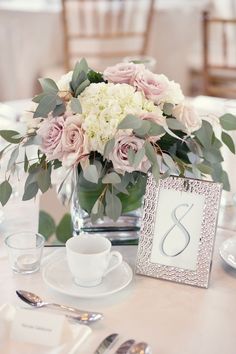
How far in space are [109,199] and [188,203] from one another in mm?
127

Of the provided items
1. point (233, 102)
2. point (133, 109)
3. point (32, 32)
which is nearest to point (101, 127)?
point (133, 109)

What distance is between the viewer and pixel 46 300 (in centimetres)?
83

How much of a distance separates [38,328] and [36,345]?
0.02 m

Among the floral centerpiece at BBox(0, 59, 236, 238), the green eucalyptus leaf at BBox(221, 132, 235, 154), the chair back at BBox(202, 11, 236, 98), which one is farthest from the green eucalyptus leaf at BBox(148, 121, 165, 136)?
the chair back at BBox(202, 11, 236, 98)

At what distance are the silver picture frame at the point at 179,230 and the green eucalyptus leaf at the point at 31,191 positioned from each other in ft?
0.63

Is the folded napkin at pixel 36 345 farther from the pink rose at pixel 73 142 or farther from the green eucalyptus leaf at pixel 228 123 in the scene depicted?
the green eucalyptus leaf at pixel 228 123

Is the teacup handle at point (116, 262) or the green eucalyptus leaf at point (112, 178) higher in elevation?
the green eucalyptus leaf at point (112, 178)

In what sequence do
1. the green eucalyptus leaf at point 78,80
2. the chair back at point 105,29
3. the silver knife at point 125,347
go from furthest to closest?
the chair back at point 105,29 < the green eucalyptus leaf at point 78,80 < the silver knife at point 125,347

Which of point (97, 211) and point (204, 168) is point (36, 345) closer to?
point (97, 211)

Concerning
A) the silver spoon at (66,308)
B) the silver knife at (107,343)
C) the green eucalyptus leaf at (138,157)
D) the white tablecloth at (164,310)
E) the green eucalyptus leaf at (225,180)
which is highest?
the green eucalyptus leaf at (138,157)

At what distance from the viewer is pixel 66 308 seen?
2.63 feet

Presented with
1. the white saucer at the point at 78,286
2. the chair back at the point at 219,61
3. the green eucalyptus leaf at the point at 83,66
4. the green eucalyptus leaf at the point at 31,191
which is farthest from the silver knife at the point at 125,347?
the chair back at the point at 219,61

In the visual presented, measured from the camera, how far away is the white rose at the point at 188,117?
911 mm

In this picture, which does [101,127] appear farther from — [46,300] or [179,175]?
[46,300]
